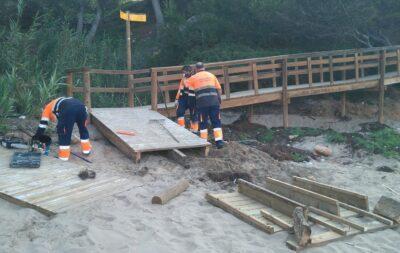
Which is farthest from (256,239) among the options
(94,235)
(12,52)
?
(12,52)

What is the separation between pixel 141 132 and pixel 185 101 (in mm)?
1819

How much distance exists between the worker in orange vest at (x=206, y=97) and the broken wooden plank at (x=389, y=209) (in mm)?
3629

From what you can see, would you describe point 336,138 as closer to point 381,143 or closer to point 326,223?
point 381,143

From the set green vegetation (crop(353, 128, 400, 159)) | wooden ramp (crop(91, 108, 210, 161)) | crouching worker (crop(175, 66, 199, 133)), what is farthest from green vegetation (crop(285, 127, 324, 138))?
wooden ramp (crop(91, 108, 210, 161))

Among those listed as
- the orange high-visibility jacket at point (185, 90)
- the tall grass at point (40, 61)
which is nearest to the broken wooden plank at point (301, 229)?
the orange high-visibility jacket at point (185, 90)

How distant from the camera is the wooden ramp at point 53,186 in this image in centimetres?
671

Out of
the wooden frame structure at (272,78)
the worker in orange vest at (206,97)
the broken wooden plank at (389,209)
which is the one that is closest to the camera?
the broken wooden plank at (389,209)

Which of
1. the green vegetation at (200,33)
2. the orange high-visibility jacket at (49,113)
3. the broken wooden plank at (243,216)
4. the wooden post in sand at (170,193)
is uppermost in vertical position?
the green vegetation at (200,33)

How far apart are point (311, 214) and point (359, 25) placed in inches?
432

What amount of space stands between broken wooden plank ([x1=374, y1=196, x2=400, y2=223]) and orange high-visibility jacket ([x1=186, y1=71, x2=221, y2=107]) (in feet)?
13.5

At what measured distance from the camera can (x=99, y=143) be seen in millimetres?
10047

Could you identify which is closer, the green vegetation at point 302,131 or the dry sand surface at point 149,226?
the dry sand surface at point 149,226

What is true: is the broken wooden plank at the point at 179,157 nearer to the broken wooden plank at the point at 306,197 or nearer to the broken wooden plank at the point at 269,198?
the broken wooden plank at the point at 269,198

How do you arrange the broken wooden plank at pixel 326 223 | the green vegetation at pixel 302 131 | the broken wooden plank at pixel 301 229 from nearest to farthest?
1. the broken wooden plank at pixel 301 229
2. the broken wooden plank at pixel 326 223
3. the green vegetation at pixel 302 131
